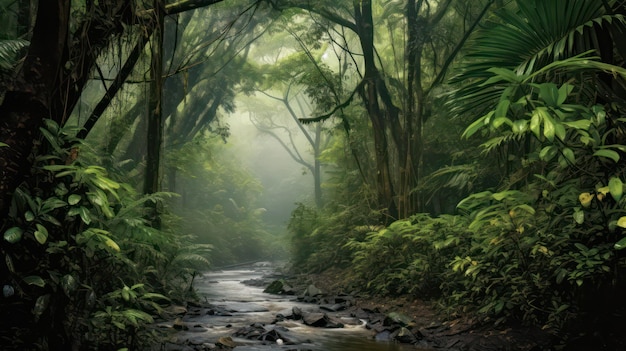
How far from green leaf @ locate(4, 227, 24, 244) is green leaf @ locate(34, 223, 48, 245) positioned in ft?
0.38

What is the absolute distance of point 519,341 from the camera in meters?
4.95

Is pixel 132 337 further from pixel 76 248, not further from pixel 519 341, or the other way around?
pixel 519 341

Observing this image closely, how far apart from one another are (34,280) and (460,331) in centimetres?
485

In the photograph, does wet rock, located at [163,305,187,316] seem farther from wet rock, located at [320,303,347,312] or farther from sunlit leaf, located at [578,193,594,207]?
sunlit leaf, located at [578,193,594,207]

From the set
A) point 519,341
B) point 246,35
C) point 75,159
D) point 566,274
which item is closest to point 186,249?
point 75,159

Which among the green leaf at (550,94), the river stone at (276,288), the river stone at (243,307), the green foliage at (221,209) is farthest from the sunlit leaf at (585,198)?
the green foliage at (221,209)

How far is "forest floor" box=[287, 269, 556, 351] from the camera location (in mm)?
4908

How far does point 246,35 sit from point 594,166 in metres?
18.1

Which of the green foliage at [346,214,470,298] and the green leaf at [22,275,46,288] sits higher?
the green leaf at [22,275,46,288]

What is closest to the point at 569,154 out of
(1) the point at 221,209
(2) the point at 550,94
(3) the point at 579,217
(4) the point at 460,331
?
(2) the point at 550,94

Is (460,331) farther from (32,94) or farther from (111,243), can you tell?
(32,94)

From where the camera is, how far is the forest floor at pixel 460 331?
16.1 feet

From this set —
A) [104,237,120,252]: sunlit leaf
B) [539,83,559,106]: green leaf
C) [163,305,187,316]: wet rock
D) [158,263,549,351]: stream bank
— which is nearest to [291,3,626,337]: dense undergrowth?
[539,83,559,106]: green leaf

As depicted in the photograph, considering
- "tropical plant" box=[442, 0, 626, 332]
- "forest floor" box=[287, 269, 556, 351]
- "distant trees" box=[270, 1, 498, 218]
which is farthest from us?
"distant trees" box=[270, 1, 498, 218]
